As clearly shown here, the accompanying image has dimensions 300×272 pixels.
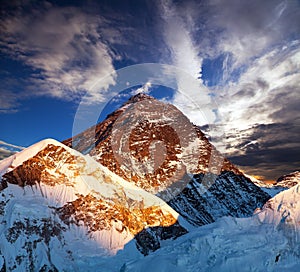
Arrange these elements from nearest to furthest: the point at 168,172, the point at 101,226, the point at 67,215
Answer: the point at 67,215 < the point at 101,226 < the point at 168,172

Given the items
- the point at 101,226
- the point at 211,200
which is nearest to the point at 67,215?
the point at 101,226

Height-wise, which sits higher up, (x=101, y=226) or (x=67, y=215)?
(x=67, y=215)

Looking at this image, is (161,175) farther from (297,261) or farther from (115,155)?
(297,261)

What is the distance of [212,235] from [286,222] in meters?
9.21

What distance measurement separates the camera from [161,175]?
165375mm

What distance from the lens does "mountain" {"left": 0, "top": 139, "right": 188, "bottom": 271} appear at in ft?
207

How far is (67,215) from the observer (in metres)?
73.9

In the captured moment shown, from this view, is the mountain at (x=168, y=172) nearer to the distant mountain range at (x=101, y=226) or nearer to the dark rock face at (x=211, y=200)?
the dark rock face at (x=211, y=200)

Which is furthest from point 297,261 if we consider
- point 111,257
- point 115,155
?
point 115,155

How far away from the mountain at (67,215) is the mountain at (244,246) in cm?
3148

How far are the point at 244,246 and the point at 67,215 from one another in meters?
51.0

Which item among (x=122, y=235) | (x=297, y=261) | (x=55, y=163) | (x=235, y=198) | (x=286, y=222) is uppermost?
(x=55, y=163)

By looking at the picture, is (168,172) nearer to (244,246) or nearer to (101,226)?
(101,226)

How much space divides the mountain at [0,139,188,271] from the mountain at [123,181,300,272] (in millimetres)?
31477
